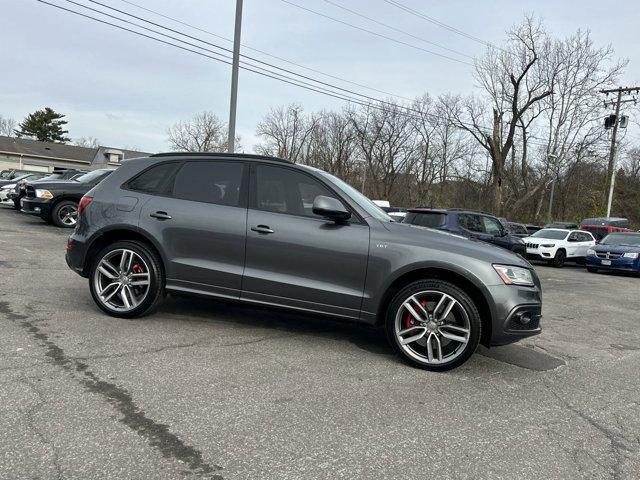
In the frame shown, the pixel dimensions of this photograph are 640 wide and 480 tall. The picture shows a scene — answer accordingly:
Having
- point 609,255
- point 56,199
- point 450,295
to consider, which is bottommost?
point 609,255

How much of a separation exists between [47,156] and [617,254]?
59.8m

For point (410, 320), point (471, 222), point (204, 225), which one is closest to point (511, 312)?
point (410, 320)

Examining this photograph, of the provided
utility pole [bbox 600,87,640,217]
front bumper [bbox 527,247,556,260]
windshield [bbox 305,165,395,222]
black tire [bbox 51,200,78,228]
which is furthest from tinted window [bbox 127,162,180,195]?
utility pole [bbox 600,87,640,217]

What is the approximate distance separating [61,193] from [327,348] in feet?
39.9

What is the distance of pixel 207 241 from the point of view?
15.8ft

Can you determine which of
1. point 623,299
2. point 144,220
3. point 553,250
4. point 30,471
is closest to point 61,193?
point 144,220

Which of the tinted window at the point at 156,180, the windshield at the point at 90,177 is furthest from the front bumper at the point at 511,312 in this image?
the windshield at the point at 90,177

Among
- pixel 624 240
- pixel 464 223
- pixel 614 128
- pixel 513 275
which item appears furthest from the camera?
pixel 614 128

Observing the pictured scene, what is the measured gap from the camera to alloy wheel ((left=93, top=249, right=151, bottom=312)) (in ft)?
16.6

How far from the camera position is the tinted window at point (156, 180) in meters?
5.14

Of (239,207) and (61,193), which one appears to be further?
(61,193)

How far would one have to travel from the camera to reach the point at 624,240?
58.2 ft

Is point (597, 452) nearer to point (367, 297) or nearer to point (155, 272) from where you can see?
point (367, 297)

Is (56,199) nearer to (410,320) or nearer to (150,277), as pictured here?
(150,277)
